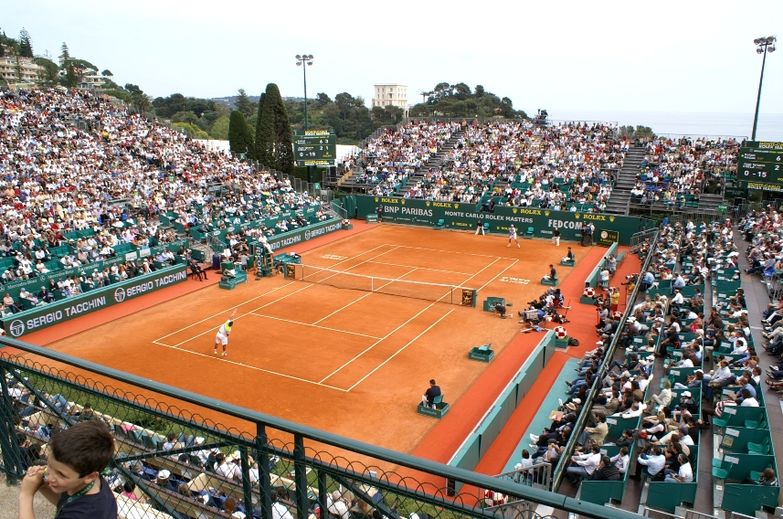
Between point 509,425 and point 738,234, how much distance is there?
2675 cm

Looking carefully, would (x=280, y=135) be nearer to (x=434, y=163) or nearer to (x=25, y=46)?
(x=434, y=163)

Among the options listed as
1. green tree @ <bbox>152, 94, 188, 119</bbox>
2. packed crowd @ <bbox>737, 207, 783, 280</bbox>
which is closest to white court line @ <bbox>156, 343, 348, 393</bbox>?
packed crowd @ <bbox>737, 207, 783, 280</bbox>

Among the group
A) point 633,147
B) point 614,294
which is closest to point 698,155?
point 633,147

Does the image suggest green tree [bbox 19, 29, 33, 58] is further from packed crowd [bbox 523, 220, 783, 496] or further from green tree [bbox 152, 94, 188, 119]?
packed crowd [bbox 523, 220, 783, 496]

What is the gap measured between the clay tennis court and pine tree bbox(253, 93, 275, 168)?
31.0 meters

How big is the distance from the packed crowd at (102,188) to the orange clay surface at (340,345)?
484 centimetres

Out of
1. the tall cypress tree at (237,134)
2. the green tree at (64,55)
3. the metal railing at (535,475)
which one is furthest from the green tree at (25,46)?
the metal railing at (535,475)

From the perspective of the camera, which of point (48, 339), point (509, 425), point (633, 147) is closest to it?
point (509, 425)

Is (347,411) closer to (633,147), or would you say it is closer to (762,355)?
(762,355)

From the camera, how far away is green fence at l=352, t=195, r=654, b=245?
4009 centimetres

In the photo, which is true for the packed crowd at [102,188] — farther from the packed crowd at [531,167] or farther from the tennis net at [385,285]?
the packed crowd at [531,167]

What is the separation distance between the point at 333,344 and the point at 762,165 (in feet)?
101

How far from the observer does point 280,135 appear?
6350 centimetres

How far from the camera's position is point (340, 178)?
57.0 m
